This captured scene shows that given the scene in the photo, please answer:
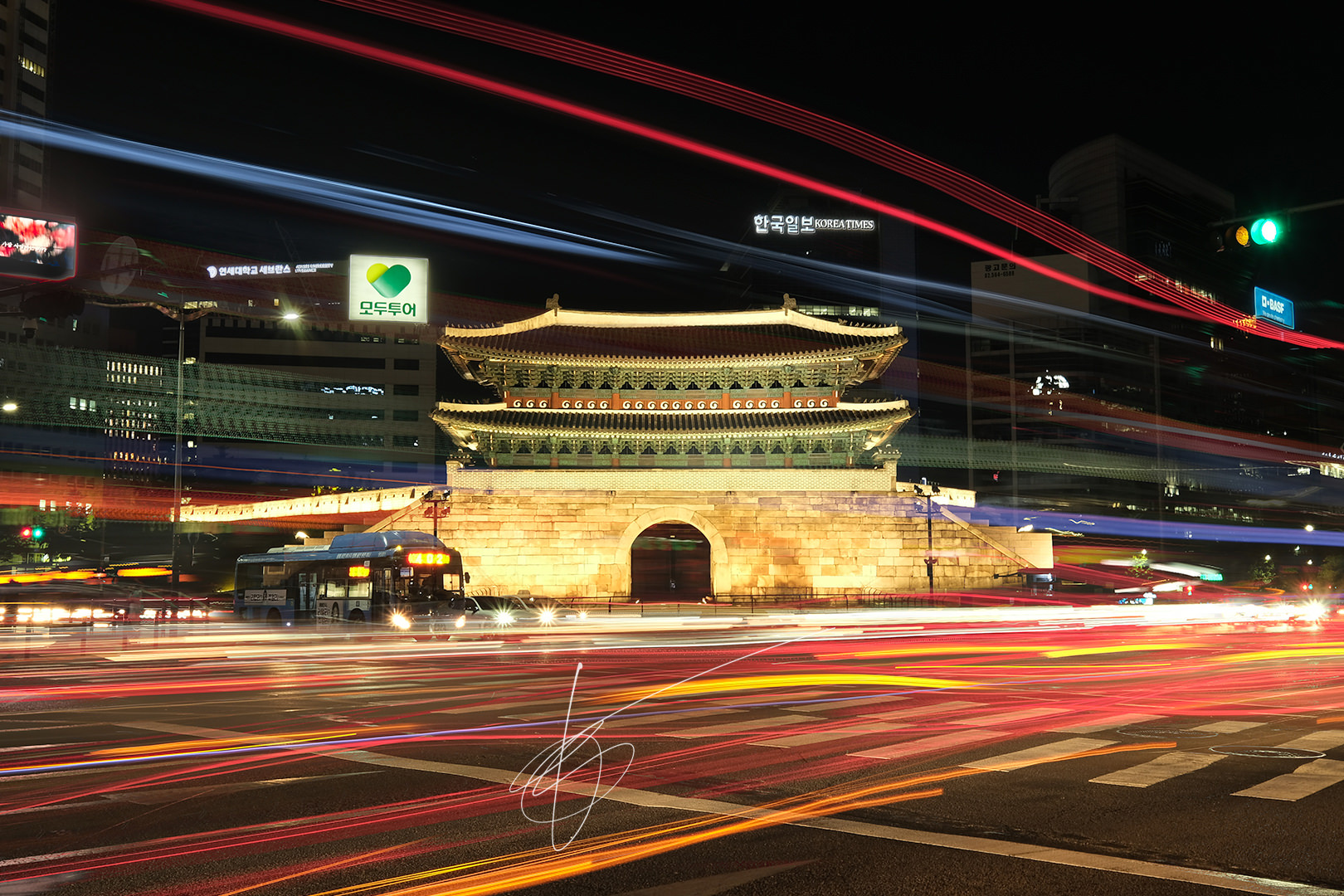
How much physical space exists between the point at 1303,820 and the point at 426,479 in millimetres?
64756

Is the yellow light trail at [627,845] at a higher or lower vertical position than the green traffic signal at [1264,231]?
lower

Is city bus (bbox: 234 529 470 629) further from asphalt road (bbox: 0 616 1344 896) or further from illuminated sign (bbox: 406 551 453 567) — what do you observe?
asphalt road (bbox: 0 616 1344 896)

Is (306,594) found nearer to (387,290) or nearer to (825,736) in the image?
(825,736)

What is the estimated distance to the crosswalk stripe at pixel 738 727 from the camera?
10.2 meters

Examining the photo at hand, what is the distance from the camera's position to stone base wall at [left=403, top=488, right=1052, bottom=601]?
1467 inches

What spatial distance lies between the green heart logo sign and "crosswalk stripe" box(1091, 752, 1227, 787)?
45646mm

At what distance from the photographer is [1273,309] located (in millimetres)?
16812

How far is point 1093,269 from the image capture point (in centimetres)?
9994

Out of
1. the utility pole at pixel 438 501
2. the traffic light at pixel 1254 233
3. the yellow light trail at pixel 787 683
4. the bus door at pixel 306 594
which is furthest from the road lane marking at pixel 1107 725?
the utility pole at pixel 438 501

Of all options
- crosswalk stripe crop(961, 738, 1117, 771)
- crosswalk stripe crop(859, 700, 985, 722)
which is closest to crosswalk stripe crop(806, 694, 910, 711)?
crosswalk stripe crop(859, 700, 985, 722)

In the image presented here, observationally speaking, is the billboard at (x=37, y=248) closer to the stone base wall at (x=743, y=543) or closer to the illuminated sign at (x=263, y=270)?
the stone base wall at (x=743, y=543)

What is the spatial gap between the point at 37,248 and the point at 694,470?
83.6 feet

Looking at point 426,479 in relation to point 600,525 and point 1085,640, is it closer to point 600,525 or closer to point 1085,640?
point 600,525
